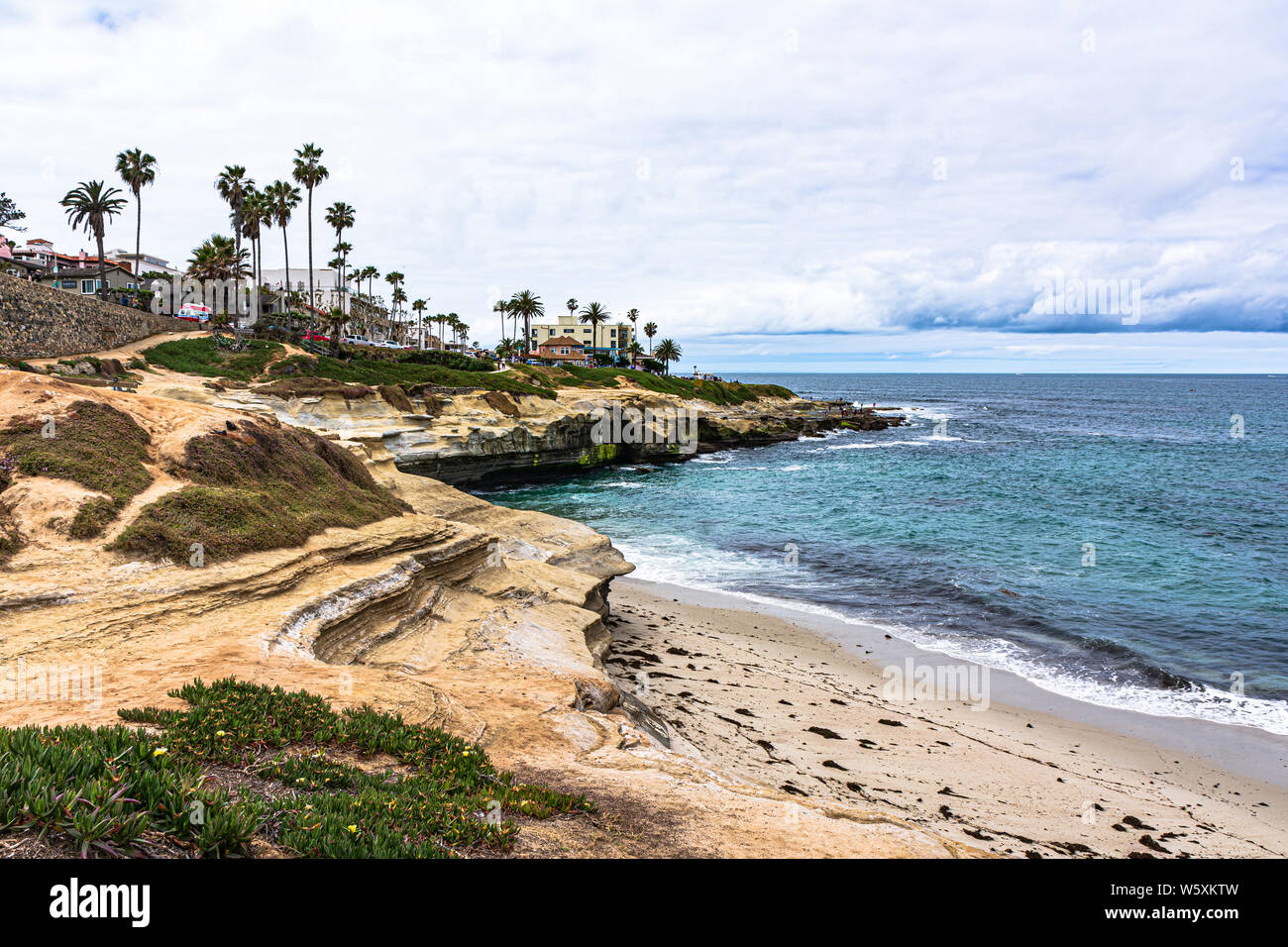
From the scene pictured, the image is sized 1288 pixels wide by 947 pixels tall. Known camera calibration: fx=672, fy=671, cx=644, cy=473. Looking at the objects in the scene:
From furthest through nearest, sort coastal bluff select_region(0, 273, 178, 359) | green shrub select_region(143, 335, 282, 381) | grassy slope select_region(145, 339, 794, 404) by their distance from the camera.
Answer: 1. grassy slope select_region(145, 339, 794, 404)
2. green shrub select_region(143, 335, 282, 381)
3. coastal bluff select_region(0, 273, 178, 359)

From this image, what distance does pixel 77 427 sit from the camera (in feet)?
49.7

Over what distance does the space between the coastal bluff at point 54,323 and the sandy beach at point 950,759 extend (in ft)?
132

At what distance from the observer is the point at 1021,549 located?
32.1 meters

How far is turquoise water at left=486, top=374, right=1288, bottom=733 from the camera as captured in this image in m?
19.7

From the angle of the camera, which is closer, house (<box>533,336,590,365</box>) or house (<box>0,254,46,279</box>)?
house (<box>0,254,46,279</box>)

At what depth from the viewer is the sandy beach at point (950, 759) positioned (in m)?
11.8

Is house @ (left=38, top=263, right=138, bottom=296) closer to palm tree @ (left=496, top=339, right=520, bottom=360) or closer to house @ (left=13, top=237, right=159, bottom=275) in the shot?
house @ (left=13, top=237, right=159, bottom=275)

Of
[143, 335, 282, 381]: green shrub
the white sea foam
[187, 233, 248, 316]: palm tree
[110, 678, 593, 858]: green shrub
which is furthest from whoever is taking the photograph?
[187, 233, 248, 316]: palm tree

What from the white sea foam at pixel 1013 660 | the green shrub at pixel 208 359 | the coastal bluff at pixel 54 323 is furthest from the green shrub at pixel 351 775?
the green shrub at pixel 208 359

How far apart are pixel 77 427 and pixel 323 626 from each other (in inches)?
339

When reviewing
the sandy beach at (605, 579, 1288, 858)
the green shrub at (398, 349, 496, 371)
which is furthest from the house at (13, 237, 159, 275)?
the sandy beach at (605, 579, 1288, 858)

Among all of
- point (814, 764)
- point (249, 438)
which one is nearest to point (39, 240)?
point (249, 438)

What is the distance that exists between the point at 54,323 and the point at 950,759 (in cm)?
5178

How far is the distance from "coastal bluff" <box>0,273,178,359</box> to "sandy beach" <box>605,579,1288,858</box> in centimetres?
4014
